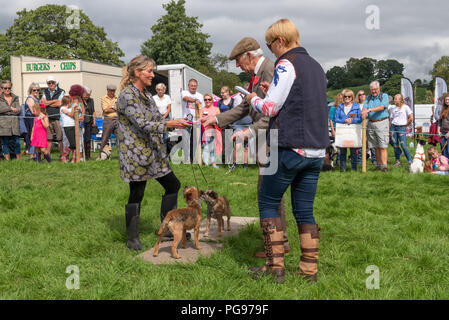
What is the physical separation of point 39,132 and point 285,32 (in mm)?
9707

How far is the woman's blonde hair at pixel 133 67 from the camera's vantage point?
4.21m

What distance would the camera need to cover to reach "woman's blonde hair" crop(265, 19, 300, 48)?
3.18 meters

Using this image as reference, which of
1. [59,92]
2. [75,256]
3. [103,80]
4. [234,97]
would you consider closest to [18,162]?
[59,92]

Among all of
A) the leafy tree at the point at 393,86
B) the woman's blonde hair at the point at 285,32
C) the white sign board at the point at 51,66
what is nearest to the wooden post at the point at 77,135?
the woman's blonde hair at the point at 285,32

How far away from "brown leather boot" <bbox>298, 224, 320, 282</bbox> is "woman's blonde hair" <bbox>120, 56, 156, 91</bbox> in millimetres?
2327

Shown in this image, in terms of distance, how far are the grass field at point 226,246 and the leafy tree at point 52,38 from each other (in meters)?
42.1

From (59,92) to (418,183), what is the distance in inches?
400

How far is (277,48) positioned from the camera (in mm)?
3260

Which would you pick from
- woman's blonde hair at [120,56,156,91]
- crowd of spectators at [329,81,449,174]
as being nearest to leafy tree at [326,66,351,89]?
crowd of spectators at [329,81,449,174]

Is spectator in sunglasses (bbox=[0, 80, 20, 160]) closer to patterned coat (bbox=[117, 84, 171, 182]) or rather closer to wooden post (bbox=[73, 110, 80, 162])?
wooden post (bbox=[73, 110, 80, 162])

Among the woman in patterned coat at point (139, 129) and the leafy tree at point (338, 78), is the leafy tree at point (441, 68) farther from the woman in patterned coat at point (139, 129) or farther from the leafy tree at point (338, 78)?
the woman in patterned coat at point (139, 129)

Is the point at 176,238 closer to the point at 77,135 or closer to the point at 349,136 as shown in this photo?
the point at 349,136

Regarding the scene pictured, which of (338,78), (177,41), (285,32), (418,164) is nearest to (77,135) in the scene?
(418,164)

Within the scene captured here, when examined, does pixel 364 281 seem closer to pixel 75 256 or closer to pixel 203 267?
pixel 203 267
